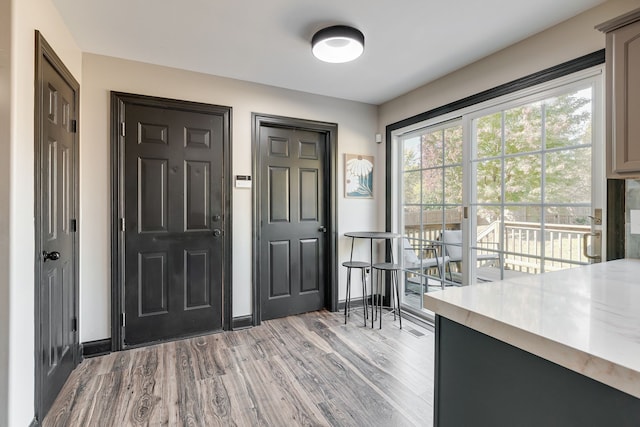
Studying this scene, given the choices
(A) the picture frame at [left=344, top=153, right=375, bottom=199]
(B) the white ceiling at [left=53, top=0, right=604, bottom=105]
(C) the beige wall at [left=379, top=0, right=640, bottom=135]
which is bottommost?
(A) the picture frame at [left=344, top=153, right=375, bottom=199]

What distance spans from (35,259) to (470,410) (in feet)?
6.64

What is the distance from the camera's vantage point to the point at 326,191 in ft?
11.3

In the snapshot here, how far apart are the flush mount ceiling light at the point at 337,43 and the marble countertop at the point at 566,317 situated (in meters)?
1.78

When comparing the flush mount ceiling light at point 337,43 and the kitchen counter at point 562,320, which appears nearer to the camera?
the kitchen counter at point 562,320

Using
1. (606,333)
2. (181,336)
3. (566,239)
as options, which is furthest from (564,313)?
(181,336)

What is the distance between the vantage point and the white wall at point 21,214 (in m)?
1.35

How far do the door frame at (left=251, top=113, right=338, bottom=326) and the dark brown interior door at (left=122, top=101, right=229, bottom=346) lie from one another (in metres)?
0.30

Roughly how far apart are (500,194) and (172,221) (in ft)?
9.04

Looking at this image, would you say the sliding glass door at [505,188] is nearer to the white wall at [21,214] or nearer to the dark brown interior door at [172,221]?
the dark brown interior door at [172,221]

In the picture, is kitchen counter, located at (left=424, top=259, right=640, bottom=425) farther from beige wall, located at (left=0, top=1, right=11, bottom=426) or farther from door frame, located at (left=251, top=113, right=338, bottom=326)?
door frame, located at (left=251, top=113, right=338, bottom=326)

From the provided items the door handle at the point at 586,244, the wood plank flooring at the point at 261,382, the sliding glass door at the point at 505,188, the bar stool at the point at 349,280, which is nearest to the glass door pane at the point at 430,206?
the sliding glass door at the point at 505,188

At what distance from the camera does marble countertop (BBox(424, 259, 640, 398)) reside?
0.59m

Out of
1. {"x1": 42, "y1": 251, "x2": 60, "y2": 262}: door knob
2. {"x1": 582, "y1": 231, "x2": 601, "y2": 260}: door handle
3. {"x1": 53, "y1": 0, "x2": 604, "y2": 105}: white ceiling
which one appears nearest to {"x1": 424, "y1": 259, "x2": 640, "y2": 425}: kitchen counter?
{"x1": 582, "y1": 231, "x2": 601, "y2": 260}: door handle

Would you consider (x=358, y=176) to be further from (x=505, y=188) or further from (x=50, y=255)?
(x=50, y=255)
